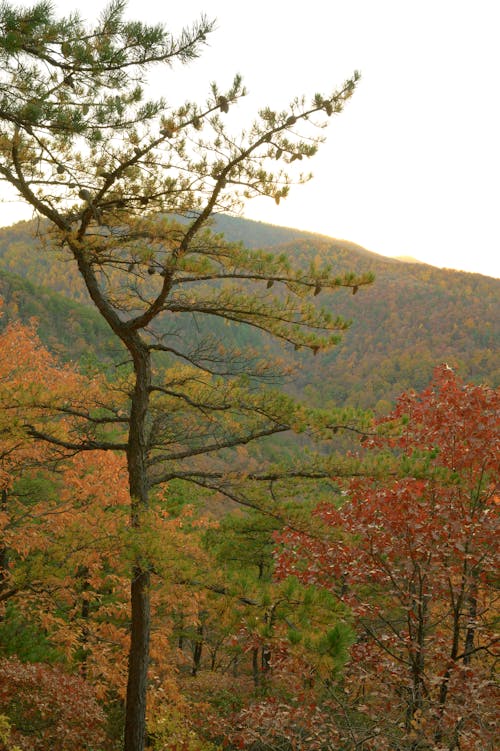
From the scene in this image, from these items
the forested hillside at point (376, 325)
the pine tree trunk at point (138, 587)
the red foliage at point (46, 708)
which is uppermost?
the forested hillside at point (376, 325)

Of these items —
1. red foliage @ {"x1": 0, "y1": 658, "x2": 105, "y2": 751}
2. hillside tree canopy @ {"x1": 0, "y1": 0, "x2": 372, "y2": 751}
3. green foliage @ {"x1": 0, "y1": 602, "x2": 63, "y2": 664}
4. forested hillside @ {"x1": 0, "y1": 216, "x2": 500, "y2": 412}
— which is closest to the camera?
hillside tree canopy @ {"x1": 0, "y1": 0, "x2": 372, "y2": 751}

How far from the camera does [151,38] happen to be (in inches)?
186

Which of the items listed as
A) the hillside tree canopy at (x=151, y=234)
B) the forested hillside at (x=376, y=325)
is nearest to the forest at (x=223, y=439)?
the hillside tree canopy at (x=151, y=234)

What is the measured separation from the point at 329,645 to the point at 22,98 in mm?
5707

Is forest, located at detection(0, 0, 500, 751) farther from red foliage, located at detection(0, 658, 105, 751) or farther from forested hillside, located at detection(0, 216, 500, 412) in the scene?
forested hillside, located at detection(0, 216, 500, 412)

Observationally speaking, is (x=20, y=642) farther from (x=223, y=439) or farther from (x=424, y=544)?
(x=424, y=544)

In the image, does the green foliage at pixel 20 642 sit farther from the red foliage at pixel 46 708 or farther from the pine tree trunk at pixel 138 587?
the pine tree trunk at pixel 138 587

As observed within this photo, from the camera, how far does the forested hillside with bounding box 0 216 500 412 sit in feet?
211

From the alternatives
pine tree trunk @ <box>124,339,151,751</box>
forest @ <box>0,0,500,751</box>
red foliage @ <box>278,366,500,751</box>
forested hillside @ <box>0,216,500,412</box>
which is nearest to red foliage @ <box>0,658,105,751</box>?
forest @ <box>0,0,500,751</box>

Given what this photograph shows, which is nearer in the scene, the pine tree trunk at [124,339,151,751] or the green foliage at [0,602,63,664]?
the pine tree trunk at [124,339,151,751]

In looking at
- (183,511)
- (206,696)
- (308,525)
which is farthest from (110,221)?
(206,696)

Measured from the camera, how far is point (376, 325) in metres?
90.6

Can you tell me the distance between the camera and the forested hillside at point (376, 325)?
64.2 meters

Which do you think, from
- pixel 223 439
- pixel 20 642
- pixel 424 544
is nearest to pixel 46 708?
pixel 20 642
